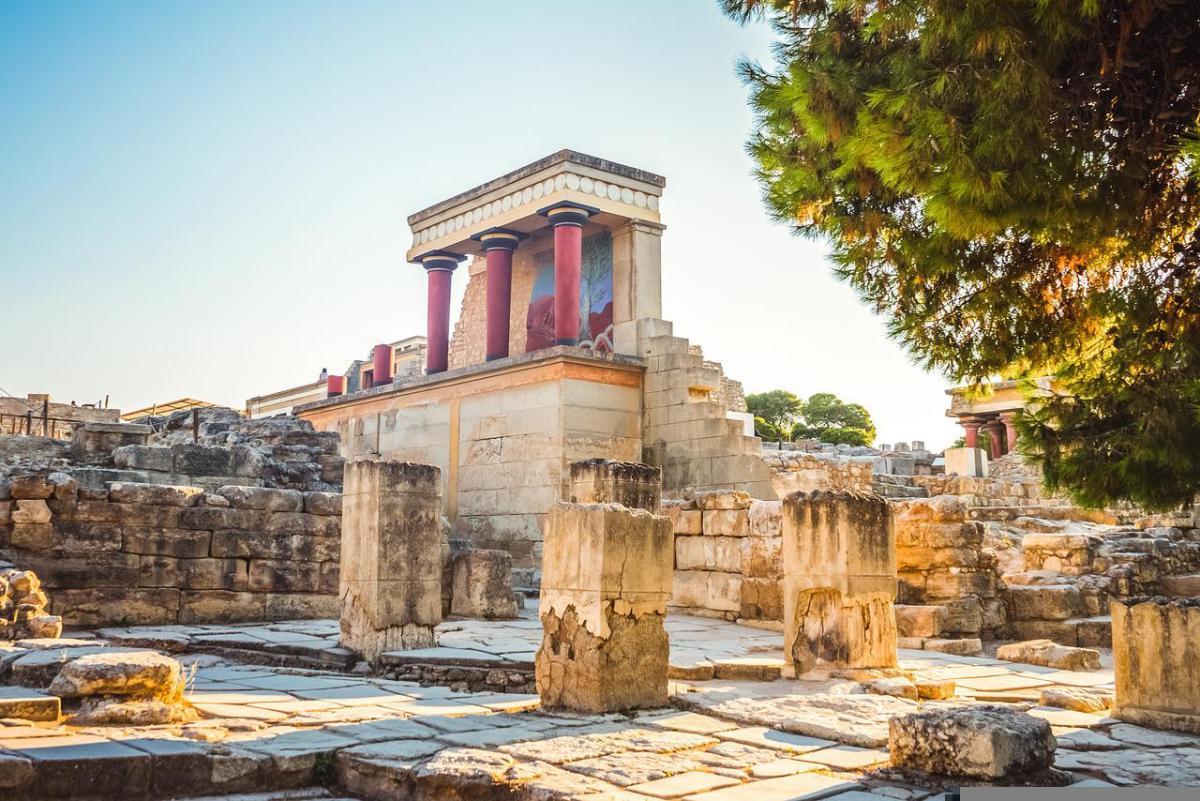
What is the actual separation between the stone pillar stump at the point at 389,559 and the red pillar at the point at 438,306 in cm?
Result: 1121

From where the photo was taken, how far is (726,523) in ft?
39.5

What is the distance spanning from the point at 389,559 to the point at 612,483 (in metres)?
2.79

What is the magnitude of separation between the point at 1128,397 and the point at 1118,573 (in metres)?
8.06

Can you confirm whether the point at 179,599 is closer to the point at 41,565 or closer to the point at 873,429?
the point at 41,565

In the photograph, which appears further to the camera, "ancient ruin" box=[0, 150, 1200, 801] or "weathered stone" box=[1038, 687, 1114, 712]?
"weathered stone" box=[1038, 687, 1114, 712]

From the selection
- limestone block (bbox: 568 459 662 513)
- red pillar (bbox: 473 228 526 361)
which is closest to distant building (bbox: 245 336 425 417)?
red pillar (bbox: 473 228 526 361)

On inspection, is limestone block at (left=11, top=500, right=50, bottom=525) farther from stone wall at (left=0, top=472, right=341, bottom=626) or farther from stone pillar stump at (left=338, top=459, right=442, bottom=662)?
stone pillar stump at (left=338, top=459, right=442, bottom=662)

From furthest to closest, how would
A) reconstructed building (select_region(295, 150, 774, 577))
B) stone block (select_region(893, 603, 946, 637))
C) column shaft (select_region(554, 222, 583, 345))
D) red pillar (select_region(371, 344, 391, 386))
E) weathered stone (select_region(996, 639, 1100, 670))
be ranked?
1. red pillar (select_region(371, 344, 391, 386))
2. column shaft (select_region(554, 222, 583, 345))
3. reconstructed building (select_region(295, 150, 774, 577))
4. stone block (select_region(893, 603, 946, 637))
5. weathered stone (select_region(996, 639, 1100, 670))

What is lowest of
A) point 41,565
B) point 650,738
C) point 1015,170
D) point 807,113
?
point 650,738

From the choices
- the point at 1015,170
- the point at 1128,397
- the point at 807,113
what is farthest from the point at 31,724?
the point at 1128,397

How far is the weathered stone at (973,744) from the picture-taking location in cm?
466

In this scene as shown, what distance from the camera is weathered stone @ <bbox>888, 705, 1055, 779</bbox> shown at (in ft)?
15.3

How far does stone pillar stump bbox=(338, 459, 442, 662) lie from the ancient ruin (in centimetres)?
3

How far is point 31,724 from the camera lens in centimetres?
519
